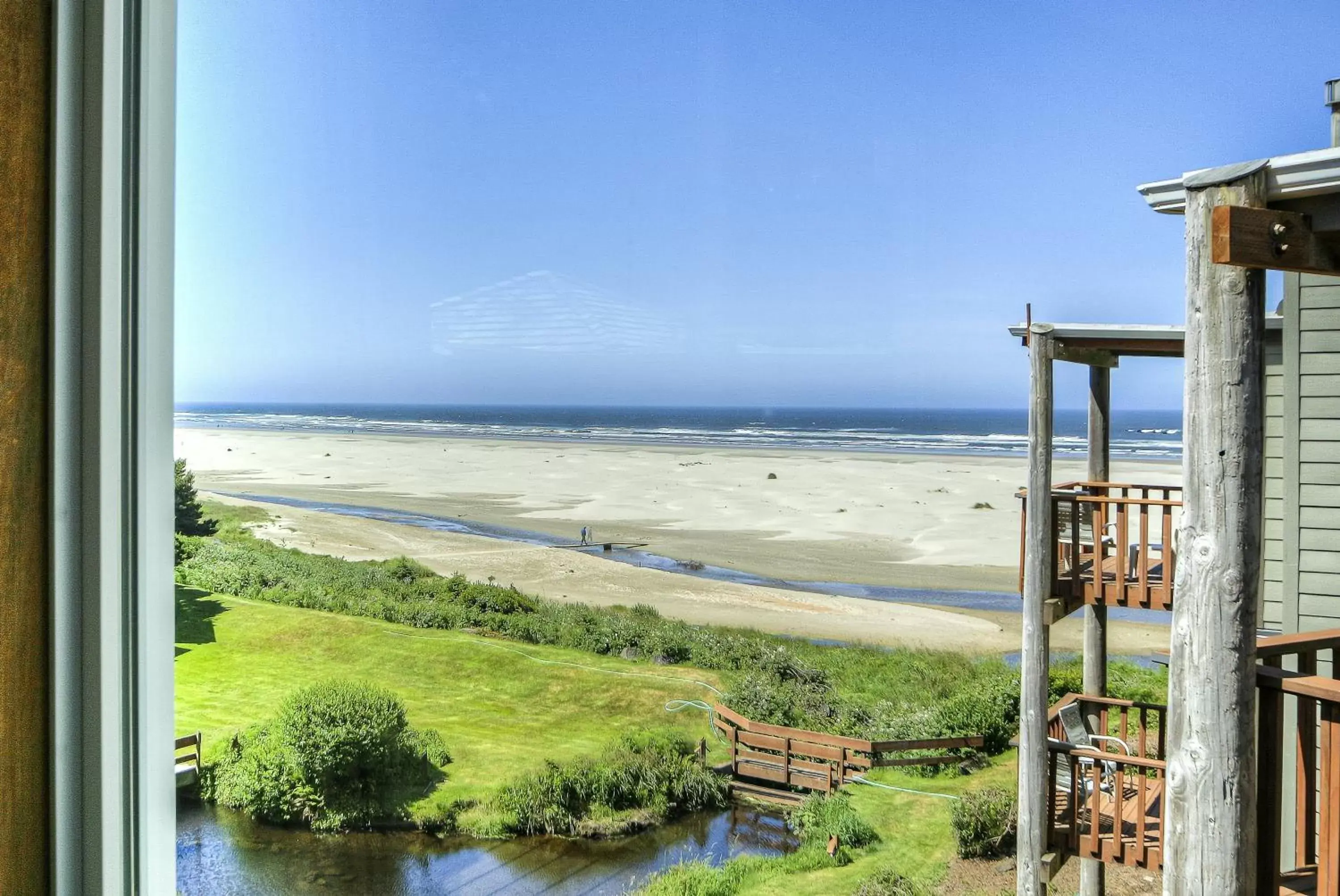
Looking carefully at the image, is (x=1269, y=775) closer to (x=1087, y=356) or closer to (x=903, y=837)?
(x=1087, y=356)

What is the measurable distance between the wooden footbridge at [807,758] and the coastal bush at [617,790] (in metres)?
0.10

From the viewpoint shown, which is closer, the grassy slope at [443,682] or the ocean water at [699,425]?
the ocean water at [699,425]

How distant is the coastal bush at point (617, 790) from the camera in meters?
2.74

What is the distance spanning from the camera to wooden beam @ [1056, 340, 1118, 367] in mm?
2148

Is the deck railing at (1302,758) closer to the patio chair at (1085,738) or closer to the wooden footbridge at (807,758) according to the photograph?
the patio chair at (1085,738)

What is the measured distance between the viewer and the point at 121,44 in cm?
75

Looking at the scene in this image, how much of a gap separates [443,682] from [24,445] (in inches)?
105

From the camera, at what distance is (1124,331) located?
2.00 meters

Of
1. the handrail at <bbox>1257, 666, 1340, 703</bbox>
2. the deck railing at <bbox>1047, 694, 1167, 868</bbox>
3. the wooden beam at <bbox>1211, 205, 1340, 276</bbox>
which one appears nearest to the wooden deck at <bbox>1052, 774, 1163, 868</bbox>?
the deck railing at <bbox>1047, 694, 1167, 868</bbox>

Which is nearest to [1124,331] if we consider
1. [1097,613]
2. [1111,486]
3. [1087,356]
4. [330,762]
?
[1087,356]

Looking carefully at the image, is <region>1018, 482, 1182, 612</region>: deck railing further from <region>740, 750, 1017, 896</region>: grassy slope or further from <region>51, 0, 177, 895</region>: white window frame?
<region>51, 0, 177, 895</region>: white window frame

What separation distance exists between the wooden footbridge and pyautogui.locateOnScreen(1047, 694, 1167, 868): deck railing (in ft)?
0.95

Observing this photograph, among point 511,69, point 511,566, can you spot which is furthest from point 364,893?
point 511,69

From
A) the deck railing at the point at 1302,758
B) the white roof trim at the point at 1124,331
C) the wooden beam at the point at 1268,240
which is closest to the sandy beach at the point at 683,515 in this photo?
the white roof trim at the point at 1124,331
